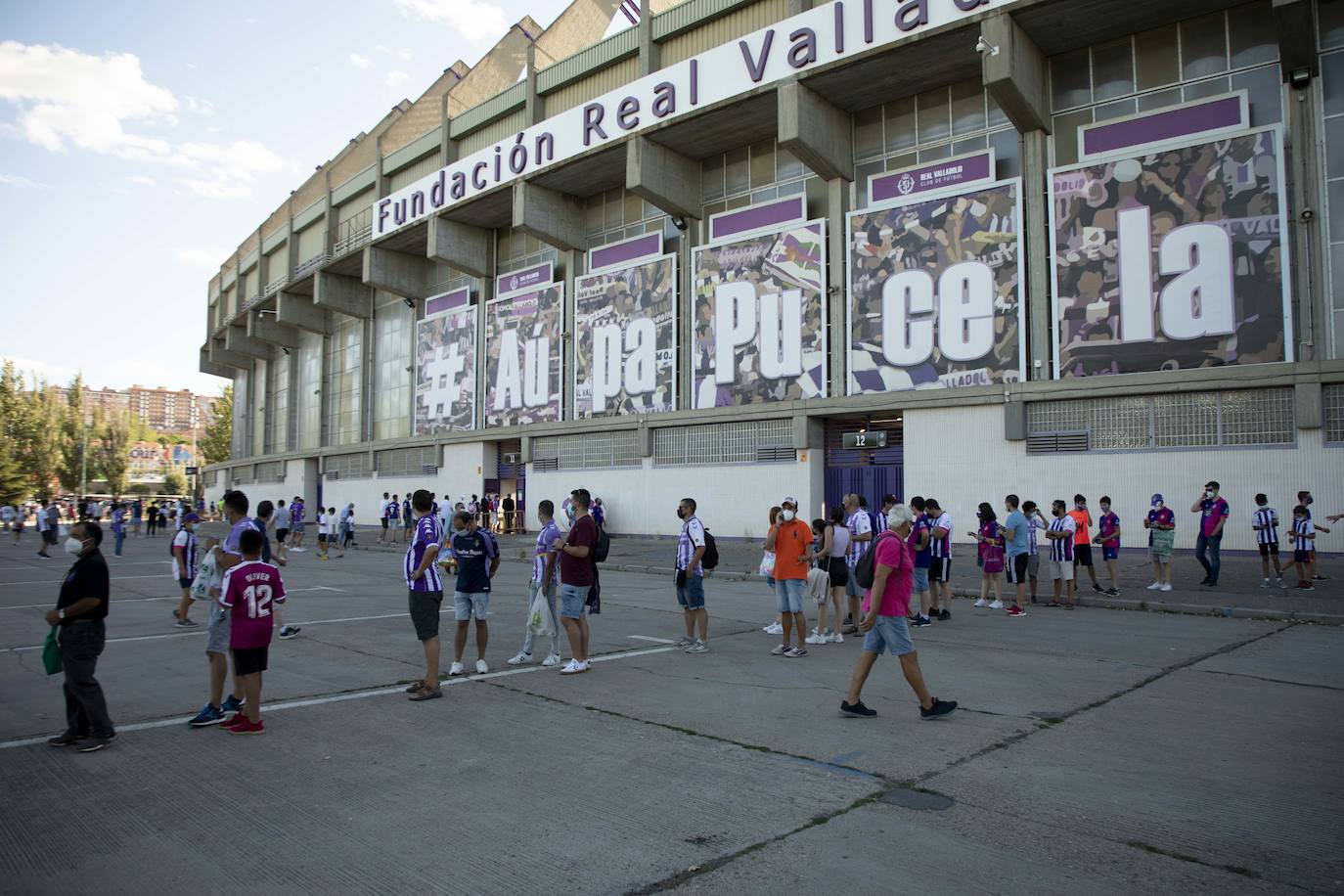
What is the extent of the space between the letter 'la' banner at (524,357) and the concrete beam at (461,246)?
79.0 inches

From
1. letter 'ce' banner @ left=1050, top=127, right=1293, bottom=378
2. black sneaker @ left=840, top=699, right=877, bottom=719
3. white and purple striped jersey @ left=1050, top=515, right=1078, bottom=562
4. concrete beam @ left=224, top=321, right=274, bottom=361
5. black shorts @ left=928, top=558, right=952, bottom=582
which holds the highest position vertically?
concrete beam @ left=224, top=321, right=274, bottom=361

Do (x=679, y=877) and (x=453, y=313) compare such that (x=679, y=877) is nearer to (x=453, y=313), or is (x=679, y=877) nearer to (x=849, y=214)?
(x=849, y=214)

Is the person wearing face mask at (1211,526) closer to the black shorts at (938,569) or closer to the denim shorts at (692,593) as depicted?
the black shorts at (938,569)

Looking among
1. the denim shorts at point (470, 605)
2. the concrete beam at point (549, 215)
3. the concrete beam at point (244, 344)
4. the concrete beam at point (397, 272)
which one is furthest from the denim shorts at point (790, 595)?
the concrete beam at point (244, 344)

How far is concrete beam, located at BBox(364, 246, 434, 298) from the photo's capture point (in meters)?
39.3

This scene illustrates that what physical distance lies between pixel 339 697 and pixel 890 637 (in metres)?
4.93

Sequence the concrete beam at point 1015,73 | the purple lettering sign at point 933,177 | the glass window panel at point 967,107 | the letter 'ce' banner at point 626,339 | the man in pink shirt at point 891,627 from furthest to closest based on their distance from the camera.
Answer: the letter 'ce' banner at point 626,339 < the glass window panel at point 967,107 < the purple lettering sign at point 933,177 < the concrete beam at point 1015,73 < the man in pink shirt at point 891,627

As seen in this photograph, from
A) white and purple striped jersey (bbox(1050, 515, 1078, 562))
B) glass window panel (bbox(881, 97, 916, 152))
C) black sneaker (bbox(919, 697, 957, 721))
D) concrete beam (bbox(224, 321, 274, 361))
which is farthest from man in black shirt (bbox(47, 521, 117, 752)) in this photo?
concrete beam (bbox(224, 321, 274, 361))

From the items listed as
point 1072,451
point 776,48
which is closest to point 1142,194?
point 1072,451

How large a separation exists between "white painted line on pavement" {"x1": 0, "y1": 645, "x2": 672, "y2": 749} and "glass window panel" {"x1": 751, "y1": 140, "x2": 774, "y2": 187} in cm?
2148

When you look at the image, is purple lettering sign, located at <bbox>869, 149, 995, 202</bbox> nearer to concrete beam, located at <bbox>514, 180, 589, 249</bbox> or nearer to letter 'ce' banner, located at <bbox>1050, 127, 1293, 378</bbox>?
letter 'ce' banner, located at <bbox>1050, 127, 1293, 378</bbox>

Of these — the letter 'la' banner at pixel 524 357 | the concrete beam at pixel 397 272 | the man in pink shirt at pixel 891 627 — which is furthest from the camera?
the concrete beam at pixel 397 272

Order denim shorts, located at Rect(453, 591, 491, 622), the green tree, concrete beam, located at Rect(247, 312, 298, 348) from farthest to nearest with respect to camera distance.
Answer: the green tree, concrete beam, located at Rect(247, 312, 298, 348), denim shorts, located at Rect(453, 591, 491, 622)

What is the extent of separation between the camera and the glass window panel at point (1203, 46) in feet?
65.8
